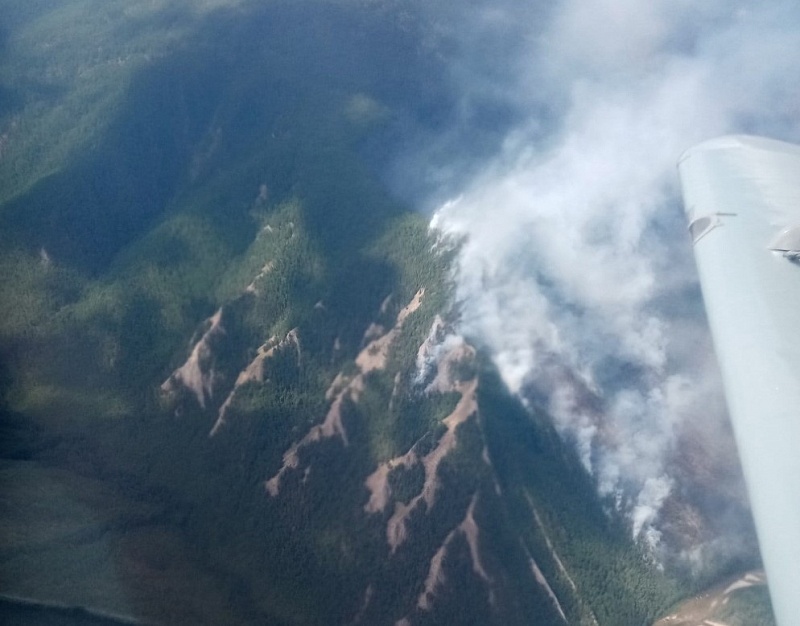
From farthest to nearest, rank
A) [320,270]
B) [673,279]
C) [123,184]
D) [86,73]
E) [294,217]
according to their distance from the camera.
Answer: [86,73]
[123,184]
[294,217]
[320,270]
[673,279]

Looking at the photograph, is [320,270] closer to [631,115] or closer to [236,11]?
[631,115]

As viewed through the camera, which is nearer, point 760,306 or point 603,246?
point 760,306

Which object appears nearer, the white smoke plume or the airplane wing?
the airplane wing

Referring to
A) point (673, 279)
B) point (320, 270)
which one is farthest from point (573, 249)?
point (320, 270)

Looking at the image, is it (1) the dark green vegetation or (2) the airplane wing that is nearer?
(2) the airplane wing
